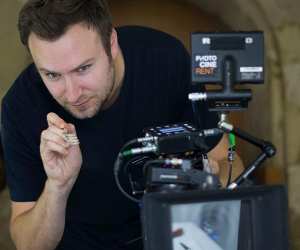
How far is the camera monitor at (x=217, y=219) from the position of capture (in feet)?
2.93

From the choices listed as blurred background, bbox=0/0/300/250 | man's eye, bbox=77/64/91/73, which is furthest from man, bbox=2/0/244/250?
blurred background, bbox=0/0/300/250

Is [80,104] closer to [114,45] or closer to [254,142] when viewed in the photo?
[114,45]

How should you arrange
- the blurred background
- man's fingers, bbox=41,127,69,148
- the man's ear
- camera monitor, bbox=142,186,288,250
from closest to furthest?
camera monitor, bbox=142,186,288,250, man's fingers, bbox=41,127,69,148, the man's ear, the blurred background

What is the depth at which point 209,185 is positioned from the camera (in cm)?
92

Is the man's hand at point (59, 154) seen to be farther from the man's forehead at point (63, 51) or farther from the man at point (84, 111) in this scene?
the man's forehead at point (63, 51)

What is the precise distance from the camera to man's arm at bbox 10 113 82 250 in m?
1.14

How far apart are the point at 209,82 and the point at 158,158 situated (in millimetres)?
159

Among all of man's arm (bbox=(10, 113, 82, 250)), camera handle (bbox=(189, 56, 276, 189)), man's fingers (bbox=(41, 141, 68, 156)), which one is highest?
camera handle (bbox=(189, 56, 276, 189))

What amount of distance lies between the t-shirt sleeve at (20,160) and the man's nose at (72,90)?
214 millimetres

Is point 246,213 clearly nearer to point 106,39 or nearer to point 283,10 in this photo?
point 106,39

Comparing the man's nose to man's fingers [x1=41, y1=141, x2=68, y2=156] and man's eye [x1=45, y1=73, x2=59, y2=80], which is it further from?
man's fingers [x1=41, y1=141, x2=68, y2=156]

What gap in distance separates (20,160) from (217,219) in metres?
0.66

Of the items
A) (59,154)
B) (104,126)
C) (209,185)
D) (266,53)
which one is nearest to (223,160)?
(104,126)

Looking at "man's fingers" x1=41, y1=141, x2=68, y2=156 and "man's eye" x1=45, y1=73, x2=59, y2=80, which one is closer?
"man's fingers" x1=41, y1=141, x2=68, y2=156
